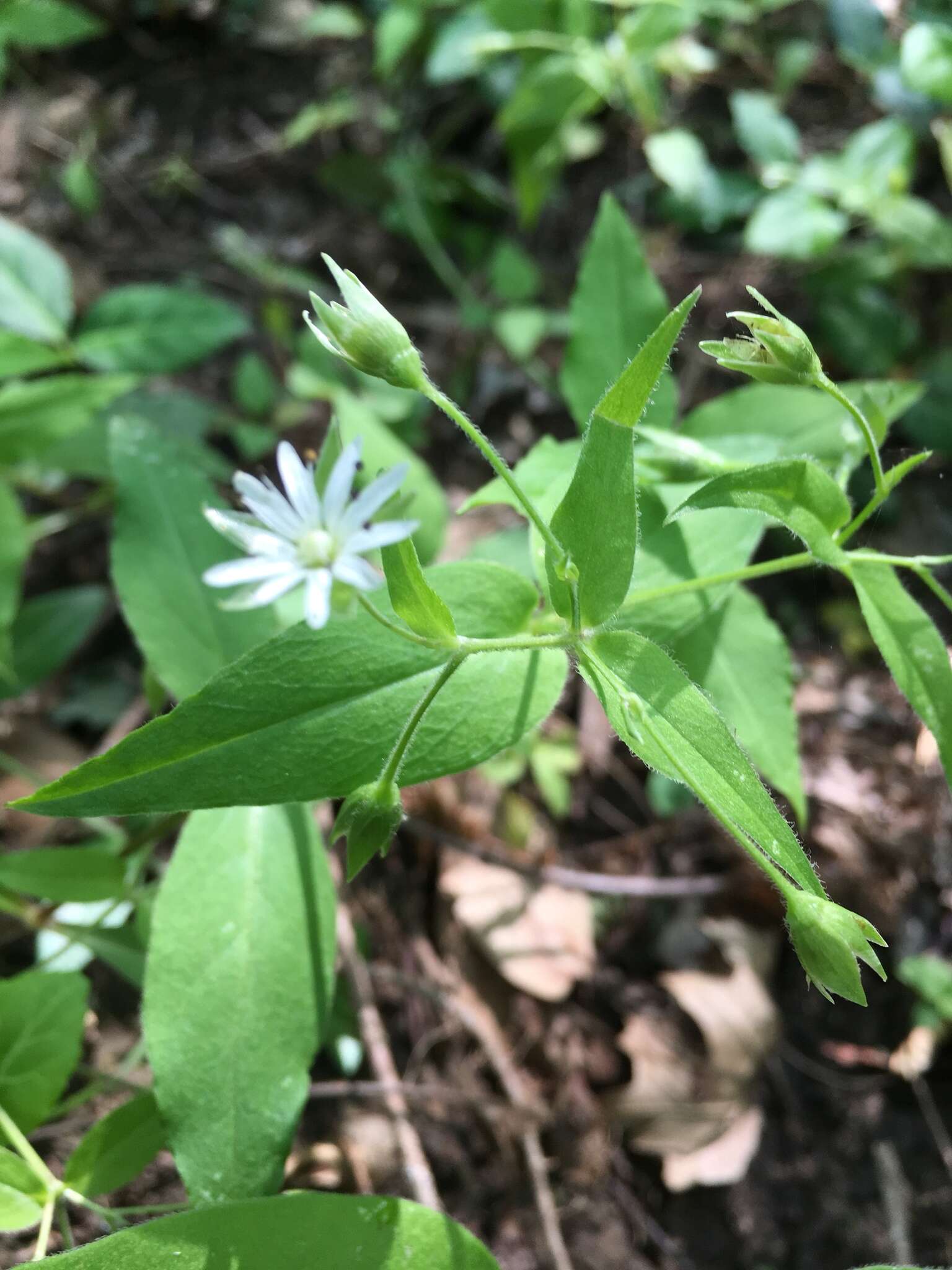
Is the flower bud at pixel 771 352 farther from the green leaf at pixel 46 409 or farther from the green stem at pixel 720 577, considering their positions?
the green leaf at pixel 46 409

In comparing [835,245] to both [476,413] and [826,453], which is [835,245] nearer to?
[476,413]

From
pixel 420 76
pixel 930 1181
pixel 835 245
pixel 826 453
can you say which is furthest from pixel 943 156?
pixel 930 1181

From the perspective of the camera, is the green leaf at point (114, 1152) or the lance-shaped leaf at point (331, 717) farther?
the green leaf at point (114, 1152)

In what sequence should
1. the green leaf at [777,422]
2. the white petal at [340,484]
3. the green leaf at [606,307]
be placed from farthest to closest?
the green leaf at [606,307] < the green leaf at [777,422] < the white petal at [340,484]

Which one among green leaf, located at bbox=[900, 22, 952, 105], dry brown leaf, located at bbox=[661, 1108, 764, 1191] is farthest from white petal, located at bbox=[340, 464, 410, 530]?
green leaf, located at bbox=[900, 22, 952, 105]

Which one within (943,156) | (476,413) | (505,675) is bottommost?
(476,413)

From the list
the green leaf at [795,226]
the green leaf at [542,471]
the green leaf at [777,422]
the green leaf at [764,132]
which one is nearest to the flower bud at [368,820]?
the green leaf at [542,471]

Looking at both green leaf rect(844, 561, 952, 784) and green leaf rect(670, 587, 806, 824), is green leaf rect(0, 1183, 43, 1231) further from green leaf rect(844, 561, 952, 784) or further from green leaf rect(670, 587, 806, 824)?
green leaf rect(844, 561, 952, 784)
